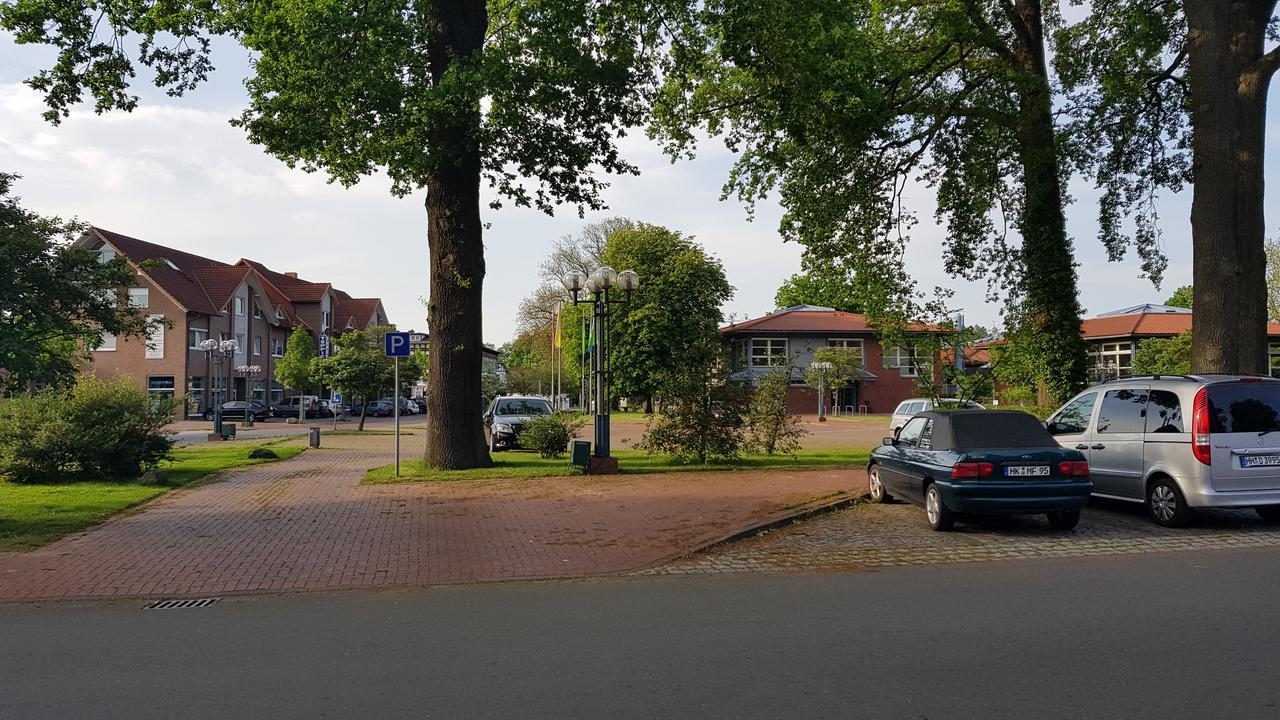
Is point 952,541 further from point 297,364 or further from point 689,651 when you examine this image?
point 297,364

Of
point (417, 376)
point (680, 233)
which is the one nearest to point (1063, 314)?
point (417, 376)

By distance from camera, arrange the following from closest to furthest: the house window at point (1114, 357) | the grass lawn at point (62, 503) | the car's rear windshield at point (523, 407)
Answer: the grass lawn at point (62, 503) < the car's rear windshield at point (523, 407) < the house window at point (1114, 357)

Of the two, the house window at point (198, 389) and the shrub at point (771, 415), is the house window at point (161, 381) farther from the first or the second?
the shrub at point (771, 415)

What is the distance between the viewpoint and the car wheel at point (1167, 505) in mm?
10055

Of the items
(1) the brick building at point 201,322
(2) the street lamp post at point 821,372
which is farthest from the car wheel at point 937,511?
(2) the street lamp post at point 821,372

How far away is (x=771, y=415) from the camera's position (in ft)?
62.9

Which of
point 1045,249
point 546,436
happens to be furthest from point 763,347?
point 1045,249

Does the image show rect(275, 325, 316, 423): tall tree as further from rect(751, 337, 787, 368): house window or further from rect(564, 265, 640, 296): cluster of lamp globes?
rect(564, 265, 640, 296): cluster of lamp globes

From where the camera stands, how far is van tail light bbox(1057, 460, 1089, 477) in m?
9.69

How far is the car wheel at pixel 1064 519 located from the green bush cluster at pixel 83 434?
15989mm

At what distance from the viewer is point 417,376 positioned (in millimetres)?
44562

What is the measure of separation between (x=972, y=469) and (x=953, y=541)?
0.85 m

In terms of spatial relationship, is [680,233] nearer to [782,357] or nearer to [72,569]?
[782,357]

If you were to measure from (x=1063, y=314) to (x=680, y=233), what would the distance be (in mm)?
45521
